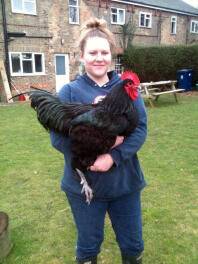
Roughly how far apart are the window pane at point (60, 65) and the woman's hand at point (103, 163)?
52.5 feet

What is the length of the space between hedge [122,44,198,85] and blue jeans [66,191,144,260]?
1695 cm

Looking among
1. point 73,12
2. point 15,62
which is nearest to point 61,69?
point 15,62

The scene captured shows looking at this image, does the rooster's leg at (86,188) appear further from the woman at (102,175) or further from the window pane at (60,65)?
the window pane at (60,65)

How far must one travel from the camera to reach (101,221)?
2000mm

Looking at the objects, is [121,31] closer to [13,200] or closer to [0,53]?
[0,53]

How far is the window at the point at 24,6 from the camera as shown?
14.3m

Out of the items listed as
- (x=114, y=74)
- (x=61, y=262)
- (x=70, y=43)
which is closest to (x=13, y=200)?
(x=61, y=262)

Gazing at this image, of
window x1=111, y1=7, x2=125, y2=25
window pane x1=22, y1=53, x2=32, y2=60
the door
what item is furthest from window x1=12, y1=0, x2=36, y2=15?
window x1=111, y1=7, x2=125, y2=25

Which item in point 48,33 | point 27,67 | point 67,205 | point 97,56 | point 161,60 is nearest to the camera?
point 97,56

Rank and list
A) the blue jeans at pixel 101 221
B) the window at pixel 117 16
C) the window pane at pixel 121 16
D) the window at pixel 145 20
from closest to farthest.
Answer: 1. the blue jeans at pixel 101 221
2. the window at pixel 117 16
3. the window pane at pixel 121 16
4. the window at pixel 145 20

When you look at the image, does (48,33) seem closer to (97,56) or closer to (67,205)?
(67,205)

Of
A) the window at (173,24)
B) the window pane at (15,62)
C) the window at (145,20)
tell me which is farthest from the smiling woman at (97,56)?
the window at (173,24)

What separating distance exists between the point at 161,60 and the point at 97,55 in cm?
1761

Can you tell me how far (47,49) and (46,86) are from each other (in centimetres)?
246
